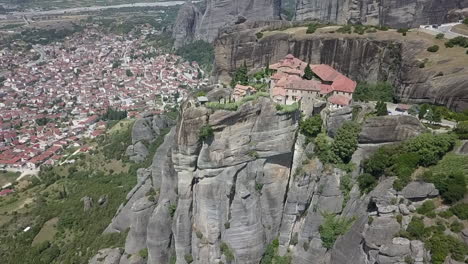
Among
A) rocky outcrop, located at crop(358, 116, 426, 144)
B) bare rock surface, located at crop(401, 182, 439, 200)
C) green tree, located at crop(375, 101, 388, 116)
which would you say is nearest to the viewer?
bare rock surface, located at crop(401, 182, 439, 200)

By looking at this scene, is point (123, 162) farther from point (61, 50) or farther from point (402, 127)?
point (61, 50)

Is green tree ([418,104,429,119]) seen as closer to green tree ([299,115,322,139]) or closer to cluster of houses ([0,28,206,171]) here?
green tree ([299,115,322,139])

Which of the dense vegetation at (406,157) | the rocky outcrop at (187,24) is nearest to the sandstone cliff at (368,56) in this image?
the dense vegetation at (406,157)

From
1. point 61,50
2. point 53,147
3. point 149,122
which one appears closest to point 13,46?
point 61,50

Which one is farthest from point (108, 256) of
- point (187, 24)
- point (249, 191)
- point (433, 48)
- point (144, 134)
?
point (187, 24)

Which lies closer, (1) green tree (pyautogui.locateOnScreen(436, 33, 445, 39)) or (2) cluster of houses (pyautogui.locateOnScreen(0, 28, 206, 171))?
(1) green tree (pyautogui.locateOnScreen(436, 33, 445, 39))

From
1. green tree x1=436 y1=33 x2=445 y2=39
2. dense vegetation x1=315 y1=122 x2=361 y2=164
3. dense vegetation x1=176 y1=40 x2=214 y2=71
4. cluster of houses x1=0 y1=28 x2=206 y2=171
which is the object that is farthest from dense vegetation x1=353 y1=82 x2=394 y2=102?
dense vegetation x1=176 y1=40 x2=214 y2=71

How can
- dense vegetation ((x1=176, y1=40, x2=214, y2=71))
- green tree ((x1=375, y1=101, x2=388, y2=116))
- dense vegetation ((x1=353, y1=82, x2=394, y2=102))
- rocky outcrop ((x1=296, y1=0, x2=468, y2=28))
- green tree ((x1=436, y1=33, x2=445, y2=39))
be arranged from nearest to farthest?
green tree ((x1=375, y1=101, x2=388, y2=116))
dense vegetation ((x1=353, y1=82, x2=394, y2=102))
green tree ((x1=436, y1=33, x2=445, y2=39))
rocky outcrop ((x1=296, y1=0, x2=468, y2=28))
dense vegetation ((x1=176, y1=40, x2=214, y2=71))

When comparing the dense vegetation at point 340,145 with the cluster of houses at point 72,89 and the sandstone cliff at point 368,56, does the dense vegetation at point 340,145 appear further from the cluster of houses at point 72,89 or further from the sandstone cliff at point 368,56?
the cluster of houses at point 72,89
